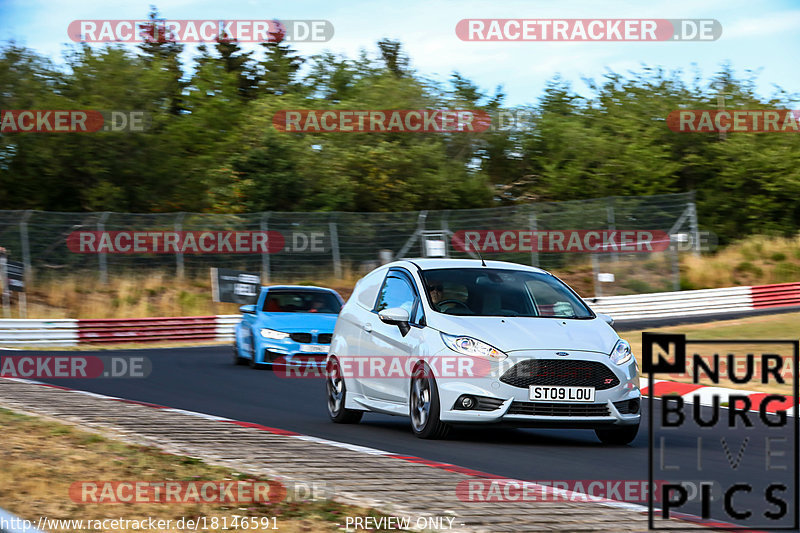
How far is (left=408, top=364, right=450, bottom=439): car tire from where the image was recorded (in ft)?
32.5

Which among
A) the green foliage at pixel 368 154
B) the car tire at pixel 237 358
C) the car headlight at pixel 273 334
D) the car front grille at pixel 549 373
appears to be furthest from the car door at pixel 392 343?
the green foliage at pixel 368 154

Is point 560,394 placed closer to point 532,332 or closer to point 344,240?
point 532,332

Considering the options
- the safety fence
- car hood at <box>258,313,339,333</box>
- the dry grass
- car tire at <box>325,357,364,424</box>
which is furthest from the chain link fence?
the dry grass

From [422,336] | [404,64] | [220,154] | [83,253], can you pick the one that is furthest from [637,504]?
[404,64]

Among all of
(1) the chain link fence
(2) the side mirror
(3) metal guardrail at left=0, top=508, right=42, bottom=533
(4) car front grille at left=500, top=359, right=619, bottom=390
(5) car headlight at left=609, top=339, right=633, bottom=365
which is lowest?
(3) metal guardrail at left=0, top=508, right=42, bottom=533

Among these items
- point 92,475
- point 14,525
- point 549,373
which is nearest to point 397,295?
point 549,373

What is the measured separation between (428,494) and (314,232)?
2795 centimetres

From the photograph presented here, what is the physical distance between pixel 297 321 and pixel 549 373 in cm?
965

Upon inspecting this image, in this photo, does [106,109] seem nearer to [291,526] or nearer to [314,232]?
[314,232]

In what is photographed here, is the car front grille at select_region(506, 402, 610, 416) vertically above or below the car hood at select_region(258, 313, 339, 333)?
below

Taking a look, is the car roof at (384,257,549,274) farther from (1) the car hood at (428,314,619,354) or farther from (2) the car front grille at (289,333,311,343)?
(2) the car front grille at (289,333,311,343)

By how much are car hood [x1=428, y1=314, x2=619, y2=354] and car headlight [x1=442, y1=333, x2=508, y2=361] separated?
0.15 feet

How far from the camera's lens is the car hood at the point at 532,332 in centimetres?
977

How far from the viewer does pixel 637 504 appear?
22.6 feet
